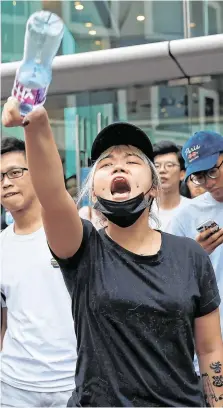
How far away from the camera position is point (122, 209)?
6.03 ft

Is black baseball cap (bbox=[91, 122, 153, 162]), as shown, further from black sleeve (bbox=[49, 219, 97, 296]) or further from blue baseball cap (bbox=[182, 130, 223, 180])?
blue baseball cap (bbox=[182, 130, 223, 180])

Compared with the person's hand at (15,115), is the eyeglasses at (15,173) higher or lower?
lower

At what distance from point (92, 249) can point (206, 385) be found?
1.87 feet

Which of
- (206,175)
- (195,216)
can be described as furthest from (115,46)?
(195,216)

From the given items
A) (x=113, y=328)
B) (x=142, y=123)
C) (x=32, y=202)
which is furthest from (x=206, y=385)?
(x=142, y=123)

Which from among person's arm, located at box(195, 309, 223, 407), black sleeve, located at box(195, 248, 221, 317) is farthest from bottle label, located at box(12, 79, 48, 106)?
person's arm, located at box(195, 309, 223, 407)

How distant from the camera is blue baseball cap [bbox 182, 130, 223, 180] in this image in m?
3.16

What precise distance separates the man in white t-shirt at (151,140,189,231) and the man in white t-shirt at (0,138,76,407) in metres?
1.57

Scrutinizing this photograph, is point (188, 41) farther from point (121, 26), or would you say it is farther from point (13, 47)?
point (13, 47)

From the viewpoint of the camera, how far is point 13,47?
638 cm

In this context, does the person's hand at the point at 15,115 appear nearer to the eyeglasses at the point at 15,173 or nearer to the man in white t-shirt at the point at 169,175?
the eyeglasses at the point at 15,173

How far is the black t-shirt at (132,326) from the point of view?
1.69 metres

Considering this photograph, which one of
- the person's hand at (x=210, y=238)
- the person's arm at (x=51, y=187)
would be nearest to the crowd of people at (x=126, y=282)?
the person's arm at (x=51, y=187)

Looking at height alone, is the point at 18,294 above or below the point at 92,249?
below
